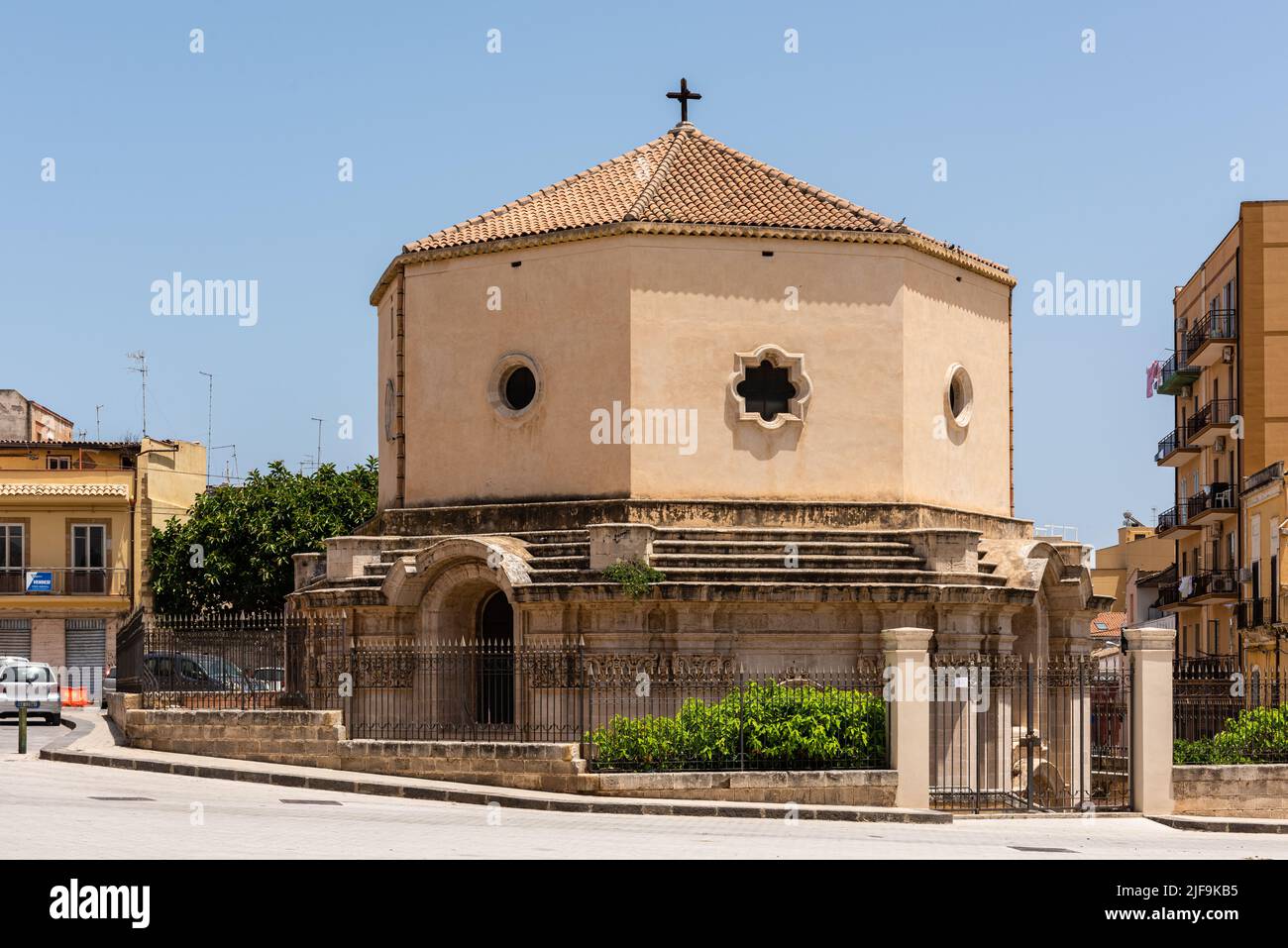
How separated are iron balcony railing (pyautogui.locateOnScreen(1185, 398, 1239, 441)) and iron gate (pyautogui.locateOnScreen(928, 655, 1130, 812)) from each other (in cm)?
2389

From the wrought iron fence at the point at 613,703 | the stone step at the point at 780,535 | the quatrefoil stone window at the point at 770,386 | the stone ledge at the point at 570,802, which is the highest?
the quatrefoil stone window at the point at 770,386

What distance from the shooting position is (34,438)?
60.2m

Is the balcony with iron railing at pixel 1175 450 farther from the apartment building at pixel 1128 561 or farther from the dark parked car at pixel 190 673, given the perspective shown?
the dark parked car at pixel 190 673

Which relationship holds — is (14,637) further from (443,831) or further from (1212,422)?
(443,831)

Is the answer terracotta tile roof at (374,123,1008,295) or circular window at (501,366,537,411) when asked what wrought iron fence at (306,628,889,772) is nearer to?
circular window at (501,366,537,411)

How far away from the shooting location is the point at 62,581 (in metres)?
52.8

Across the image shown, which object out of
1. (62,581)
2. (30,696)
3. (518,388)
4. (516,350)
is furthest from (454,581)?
(62,581)

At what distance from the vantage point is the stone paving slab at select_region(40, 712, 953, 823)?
2169 cm

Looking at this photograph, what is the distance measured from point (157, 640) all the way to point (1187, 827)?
14.7 metres

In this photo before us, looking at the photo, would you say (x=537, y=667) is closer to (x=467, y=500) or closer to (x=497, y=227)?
(x=467, y=500)

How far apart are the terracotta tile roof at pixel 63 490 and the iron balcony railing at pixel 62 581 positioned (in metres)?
2.09

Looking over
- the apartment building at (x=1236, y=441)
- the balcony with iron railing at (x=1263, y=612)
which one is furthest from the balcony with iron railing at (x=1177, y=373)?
the balcony with iron railing at (x=1263, y=612)

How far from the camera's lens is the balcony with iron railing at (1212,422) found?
167 ft
